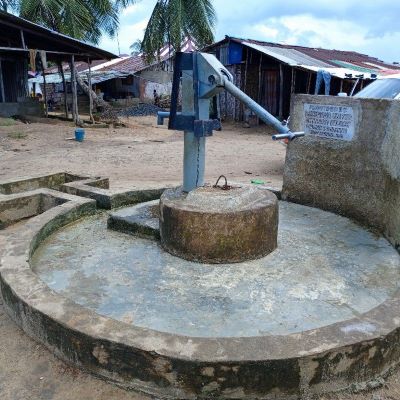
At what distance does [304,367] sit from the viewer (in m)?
2.20

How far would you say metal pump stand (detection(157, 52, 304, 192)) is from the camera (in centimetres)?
355

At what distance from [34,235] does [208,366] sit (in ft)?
7.22

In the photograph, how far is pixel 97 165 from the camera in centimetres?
959

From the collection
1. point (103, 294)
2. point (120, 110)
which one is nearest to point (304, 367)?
point (103, 294)

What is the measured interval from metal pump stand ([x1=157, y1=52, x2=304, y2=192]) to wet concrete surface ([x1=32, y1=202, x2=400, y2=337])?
81 centimetres

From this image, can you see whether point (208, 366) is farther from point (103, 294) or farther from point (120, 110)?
point (120, 110)

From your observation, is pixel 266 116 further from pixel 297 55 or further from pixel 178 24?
pixel 178 24

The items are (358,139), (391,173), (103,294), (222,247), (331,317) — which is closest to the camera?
(331,317)

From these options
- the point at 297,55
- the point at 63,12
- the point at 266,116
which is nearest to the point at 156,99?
the point at 63,12

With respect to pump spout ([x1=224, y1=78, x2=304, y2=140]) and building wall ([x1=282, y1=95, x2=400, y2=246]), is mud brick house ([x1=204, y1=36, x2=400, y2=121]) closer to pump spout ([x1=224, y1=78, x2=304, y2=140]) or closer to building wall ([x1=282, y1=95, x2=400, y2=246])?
building wall ([x1=282, y1=95, x2=400, y2=246])

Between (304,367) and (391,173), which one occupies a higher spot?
(391,173)

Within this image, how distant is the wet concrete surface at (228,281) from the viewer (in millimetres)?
2762

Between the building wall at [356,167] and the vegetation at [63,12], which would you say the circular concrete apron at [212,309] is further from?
the vegetation at [63,12]

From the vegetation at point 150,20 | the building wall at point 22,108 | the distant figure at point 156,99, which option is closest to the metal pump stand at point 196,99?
the building wall at point 22,108
